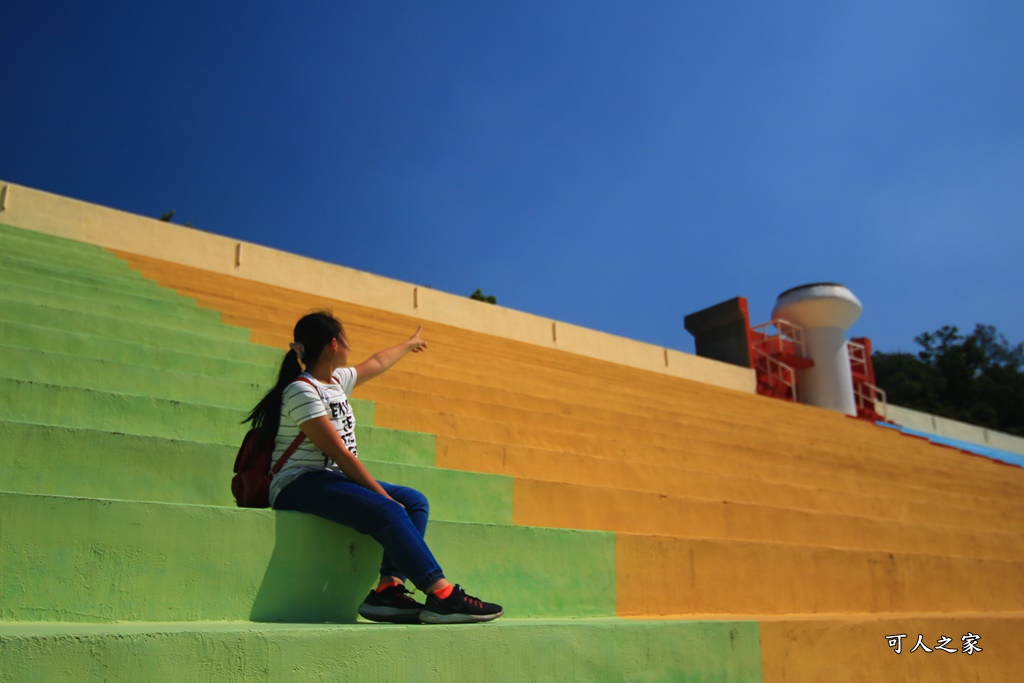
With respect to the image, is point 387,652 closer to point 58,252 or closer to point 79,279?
point 79,279

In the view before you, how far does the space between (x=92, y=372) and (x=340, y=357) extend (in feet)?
4.32

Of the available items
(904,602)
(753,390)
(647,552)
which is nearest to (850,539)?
(904,602)

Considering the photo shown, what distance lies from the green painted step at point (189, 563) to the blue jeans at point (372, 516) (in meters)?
0.07

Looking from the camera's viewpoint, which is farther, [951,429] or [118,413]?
[951,429]

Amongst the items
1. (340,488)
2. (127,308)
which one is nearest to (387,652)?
(340,488)

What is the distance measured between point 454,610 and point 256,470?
0.75 m

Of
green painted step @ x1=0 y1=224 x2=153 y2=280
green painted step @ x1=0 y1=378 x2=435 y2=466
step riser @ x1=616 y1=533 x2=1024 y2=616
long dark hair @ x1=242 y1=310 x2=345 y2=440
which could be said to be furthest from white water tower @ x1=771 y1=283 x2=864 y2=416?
long dark hair @ x1=242 y1=310 x2=345 y2=440

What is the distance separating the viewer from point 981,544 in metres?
5.24

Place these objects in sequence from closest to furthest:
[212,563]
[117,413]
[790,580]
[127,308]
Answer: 1. [212,563]
2. [117,413]
3. [790,580]
4. [127,308]

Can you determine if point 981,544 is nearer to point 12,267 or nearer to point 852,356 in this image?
point 12,267

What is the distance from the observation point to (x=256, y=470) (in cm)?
240

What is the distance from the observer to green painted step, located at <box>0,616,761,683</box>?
156 centimetres

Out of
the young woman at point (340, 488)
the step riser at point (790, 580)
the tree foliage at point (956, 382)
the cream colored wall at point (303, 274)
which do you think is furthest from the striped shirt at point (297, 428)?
the tree foliage at point (956, 382)

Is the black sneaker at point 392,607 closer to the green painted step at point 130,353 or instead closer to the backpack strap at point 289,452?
the backpack strap at point 289,452
